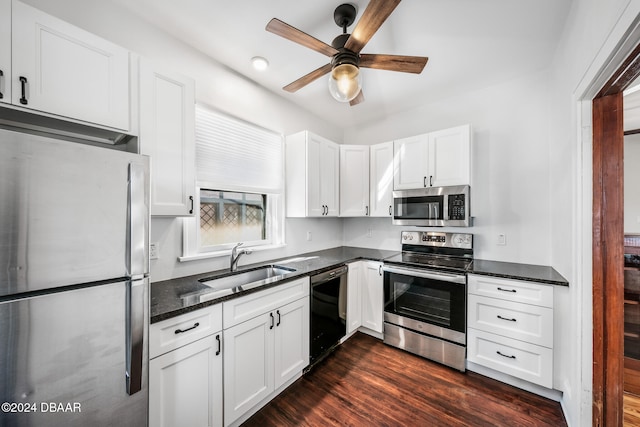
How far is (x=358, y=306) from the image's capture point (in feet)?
9.21

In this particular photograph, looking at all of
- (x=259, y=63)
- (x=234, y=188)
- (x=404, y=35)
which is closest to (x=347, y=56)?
(x=404, y=35)

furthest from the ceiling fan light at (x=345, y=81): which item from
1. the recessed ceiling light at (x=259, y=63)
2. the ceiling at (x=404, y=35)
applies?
the recessed ceiling light at (x=259, y=63)

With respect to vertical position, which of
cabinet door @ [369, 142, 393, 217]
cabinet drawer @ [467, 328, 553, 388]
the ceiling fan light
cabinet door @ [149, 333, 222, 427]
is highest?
the ceiling fan light

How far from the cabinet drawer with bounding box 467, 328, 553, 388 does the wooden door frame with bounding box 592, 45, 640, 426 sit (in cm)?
53

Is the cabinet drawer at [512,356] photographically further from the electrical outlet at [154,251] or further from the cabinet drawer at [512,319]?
the electrical outlet at [154,251]

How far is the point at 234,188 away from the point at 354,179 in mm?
1529

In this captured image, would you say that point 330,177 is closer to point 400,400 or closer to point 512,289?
point 512,289

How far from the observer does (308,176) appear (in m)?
2.70

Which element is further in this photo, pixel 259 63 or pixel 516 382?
pixel 259 63

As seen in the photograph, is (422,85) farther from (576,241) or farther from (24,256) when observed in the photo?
(24,256)

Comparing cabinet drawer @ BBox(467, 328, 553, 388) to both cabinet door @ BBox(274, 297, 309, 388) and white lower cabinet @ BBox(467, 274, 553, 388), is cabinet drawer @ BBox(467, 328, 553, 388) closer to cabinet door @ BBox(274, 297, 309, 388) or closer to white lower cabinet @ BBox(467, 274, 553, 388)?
white lower cabinet @ BBox(467, 274, 553, 388)

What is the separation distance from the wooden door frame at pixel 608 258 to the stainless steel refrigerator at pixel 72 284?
7.84 feet

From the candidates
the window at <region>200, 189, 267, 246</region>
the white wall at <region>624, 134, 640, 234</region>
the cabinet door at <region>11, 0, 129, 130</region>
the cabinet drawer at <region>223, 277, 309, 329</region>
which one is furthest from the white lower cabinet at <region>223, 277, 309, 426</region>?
the white wall at <region>624, 134, 640, 234</region>

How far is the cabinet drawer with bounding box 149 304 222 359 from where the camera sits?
124 centimetres
